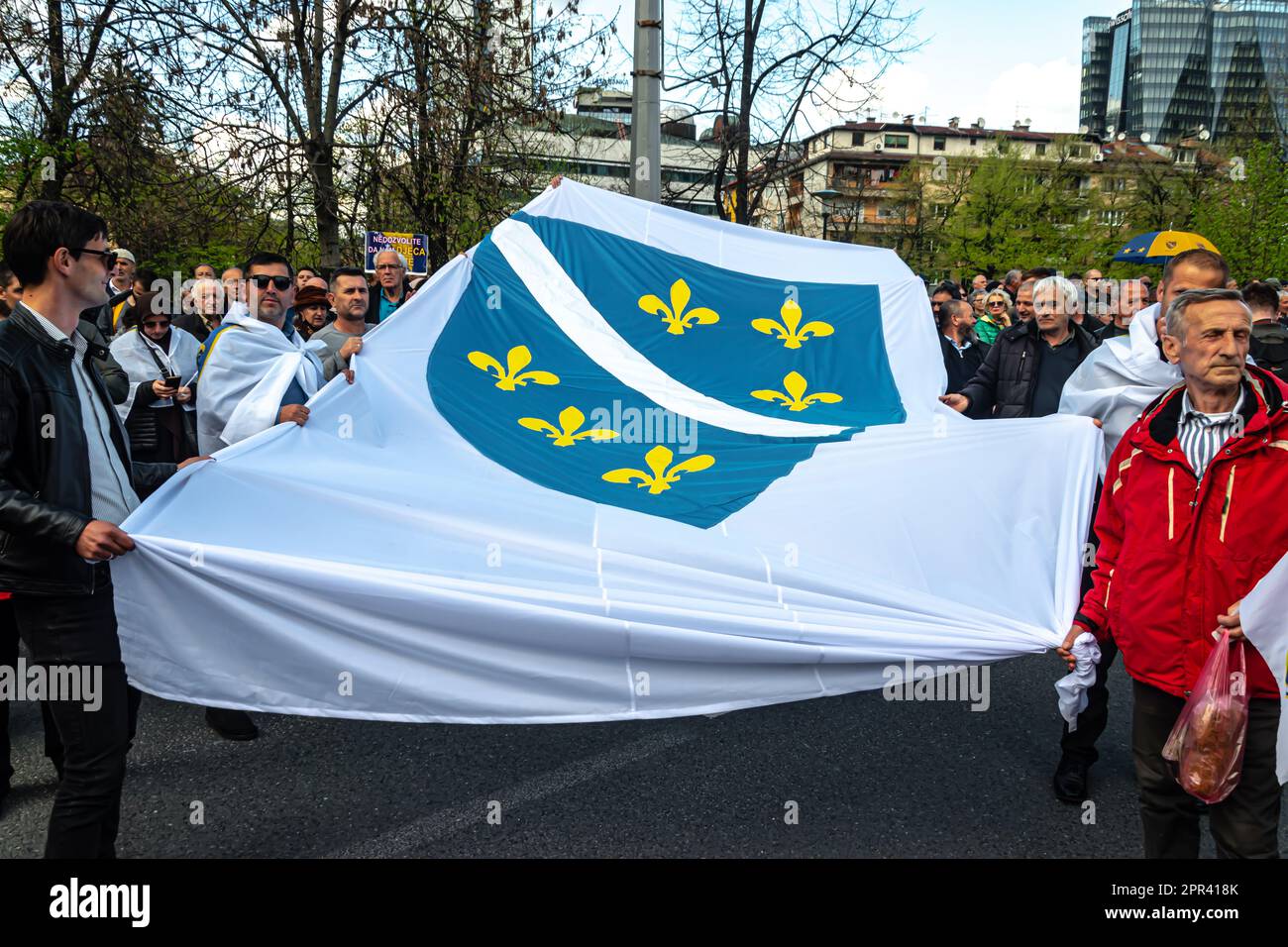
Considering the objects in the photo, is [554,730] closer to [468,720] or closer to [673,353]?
[468,720]

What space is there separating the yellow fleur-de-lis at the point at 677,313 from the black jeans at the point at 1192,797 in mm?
2560

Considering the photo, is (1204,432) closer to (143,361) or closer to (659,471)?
(659,471)

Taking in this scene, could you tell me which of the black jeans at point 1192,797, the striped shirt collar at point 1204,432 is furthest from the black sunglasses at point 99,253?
the black jeans at point 1192,797

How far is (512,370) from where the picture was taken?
4168 mm

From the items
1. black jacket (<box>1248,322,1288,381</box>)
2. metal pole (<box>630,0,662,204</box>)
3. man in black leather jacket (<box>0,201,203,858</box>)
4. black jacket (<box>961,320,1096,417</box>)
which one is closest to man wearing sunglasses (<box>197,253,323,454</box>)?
man in black leather jacket (<box>0,201,203,858</box>)

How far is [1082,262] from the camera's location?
1703 inches

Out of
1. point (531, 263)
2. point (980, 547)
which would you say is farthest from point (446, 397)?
point (980, 547)

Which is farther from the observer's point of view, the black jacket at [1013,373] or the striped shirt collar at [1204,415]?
the black jacket at [1013,373]

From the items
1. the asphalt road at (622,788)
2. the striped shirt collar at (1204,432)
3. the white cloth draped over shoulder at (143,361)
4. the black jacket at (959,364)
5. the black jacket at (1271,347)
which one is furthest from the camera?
the black jacket at (959,364)

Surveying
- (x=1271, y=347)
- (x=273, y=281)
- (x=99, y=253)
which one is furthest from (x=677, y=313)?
(x=1271, y=347)

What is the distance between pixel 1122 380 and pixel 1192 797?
1.70 metres

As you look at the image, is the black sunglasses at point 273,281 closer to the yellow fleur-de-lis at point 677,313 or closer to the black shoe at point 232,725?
the yellow fleur-de-lis at point 677,313

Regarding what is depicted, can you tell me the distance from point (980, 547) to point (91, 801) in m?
2.67

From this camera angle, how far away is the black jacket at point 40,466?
7.97 feet
